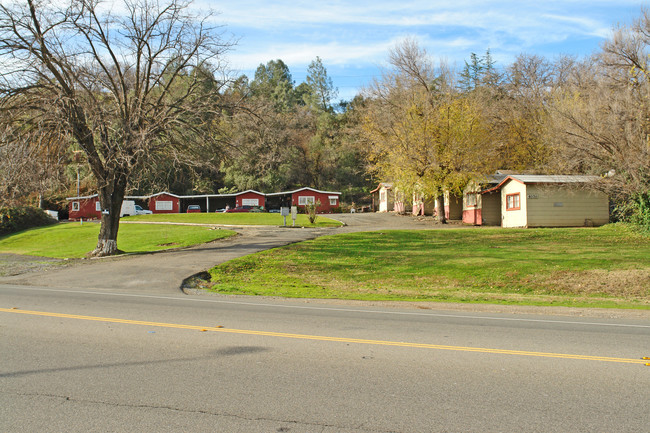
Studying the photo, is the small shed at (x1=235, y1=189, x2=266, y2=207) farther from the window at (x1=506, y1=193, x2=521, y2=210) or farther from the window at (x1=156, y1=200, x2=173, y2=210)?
the window at (x1=506, y1=193, x2=521, y2=210)

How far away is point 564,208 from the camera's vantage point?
3428 centimetres

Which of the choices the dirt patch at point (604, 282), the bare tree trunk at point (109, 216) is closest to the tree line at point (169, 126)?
the bare tree trunk at point (109, 216)

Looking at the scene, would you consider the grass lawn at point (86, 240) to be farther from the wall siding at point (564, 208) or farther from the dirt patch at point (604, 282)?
the wall siding at point (564, 208)

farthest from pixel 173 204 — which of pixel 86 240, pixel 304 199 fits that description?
pixel 86 240

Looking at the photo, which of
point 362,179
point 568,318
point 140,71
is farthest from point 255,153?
point 362,179

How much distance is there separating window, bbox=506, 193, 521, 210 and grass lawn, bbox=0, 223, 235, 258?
20.2 metres

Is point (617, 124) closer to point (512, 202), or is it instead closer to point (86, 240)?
point (512, 202)

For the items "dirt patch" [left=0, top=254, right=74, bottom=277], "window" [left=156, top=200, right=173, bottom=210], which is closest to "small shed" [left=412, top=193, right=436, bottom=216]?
"dirt patch" [left=0, top=254, right=74, bottom=277]

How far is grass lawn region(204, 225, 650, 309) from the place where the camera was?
14.6m

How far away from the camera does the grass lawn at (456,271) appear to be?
1461cm

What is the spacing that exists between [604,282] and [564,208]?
66.6 feet

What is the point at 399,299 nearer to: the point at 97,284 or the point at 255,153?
the point at 97,284

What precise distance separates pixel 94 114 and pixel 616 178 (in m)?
26.0

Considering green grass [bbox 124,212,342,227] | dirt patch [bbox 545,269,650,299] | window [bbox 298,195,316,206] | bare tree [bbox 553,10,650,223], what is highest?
bare tree [bbox 553,10,650,223]
